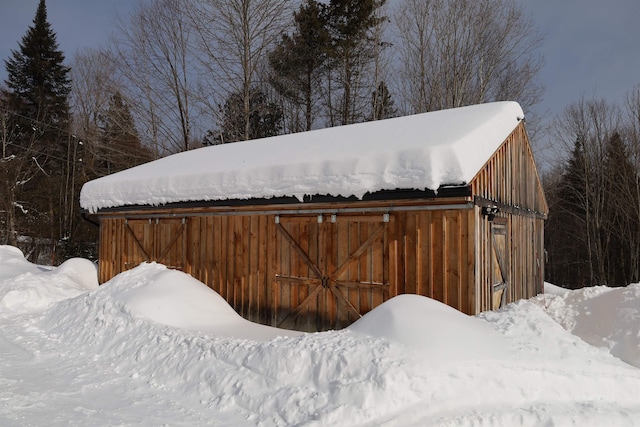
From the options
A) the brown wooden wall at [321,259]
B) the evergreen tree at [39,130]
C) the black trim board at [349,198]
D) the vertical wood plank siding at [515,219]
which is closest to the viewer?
the black trim board at [349,198]

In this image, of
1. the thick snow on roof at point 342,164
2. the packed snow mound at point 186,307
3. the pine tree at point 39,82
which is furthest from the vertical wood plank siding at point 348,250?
the pine tree at point 39,82

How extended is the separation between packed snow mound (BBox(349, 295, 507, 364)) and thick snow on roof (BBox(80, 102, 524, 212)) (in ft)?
5.80

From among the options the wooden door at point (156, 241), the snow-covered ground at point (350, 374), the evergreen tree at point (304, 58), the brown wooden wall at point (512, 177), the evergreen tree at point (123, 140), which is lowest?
the snow-covered ground at point (350, 374)

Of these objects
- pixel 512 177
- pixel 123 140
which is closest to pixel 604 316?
pixel 512 177

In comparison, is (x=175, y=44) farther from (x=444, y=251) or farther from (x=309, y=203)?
(x=444, y=251)

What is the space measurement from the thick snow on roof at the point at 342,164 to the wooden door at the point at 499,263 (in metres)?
1.41

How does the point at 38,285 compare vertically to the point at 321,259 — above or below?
below

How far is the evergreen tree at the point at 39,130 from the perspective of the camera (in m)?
22.1

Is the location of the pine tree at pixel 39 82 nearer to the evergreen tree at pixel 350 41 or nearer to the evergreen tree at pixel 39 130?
the evergreen tree at pixel 39 130

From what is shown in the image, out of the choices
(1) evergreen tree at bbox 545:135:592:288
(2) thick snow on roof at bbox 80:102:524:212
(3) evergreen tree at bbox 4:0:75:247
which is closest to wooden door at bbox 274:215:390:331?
(2) thick snow on roof at bbox 80:102:524:212

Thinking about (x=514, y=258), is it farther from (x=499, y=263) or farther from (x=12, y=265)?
(x=12, y=265)

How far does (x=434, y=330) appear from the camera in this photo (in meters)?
4.70

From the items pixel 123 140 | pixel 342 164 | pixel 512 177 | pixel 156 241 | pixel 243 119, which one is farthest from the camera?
pixel 243 119

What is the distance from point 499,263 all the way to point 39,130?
2804cm
